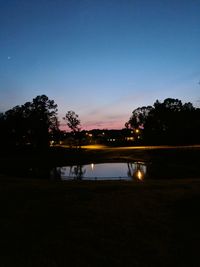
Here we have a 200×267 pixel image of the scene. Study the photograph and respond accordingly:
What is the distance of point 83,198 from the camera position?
13.6 meters

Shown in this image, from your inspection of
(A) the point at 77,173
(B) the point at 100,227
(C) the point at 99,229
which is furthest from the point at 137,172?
(C) the point at 99,229

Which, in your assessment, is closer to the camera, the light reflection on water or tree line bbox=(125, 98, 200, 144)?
the light reflection on water

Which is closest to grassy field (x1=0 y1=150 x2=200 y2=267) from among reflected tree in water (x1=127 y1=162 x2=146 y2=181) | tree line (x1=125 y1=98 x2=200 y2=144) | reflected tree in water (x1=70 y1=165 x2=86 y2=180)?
reflected tree in water (x1=127 y1=162 x2=146 y2=181)

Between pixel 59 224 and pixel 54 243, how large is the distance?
1534 mm

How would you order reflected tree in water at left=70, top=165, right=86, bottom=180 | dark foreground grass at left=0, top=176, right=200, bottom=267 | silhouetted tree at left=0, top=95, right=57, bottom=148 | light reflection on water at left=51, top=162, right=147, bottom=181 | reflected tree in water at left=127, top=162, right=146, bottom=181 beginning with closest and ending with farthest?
dark foreground grass at left=0, top=176, right=200, bottom=267
reflected tree in water at left=127, top=162, right=146, bottom=181
light reflection on water at left=51, top=162, right=147, bottom=181
reflected tree in water at left=70, top=165, right=86, bottom=180
silhouetted tree at left=0, top=95, right=57, bottom=148

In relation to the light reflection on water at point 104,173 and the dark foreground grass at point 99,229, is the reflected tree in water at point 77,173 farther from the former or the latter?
the dark foreground grass at point 99,229

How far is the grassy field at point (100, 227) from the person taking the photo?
7.31 metres

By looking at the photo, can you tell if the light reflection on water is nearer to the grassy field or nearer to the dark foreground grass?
the grassy field

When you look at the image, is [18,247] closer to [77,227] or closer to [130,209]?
[77,227]

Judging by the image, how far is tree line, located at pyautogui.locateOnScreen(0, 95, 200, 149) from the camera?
193 ft

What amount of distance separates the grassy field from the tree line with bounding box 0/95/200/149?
45.6m

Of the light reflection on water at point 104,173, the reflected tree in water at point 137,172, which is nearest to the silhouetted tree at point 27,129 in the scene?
the light reflection on water at point 104,173

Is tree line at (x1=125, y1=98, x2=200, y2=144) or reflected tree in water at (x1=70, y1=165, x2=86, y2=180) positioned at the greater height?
tree line at (x1=125, y1=98, x2=200, y2=144)

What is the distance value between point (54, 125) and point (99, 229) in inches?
2779
